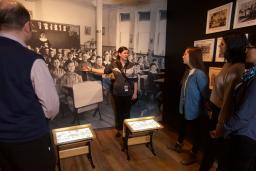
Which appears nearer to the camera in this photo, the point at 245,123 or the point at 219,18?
the point at 245,123

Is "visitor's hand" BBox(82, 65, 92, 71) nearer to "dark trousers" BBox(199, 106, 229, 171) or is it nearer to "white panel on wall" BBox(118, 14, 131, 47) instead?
"white panel on wall" BBox(118, 14, 131, 47)

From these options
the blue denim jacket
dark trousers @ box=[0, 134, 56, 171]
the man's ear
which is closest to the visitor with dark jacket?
the blue denim jacket

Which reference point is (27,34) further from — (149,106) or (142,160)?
(149,106)

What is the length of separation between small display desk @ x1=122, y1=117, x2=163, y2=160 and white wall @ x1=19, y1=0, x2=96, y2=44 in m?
1.69

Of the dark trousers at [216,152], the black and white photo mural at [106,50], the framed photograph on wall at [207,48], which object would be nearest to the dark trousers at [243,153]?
the dark trousers at [216,152]

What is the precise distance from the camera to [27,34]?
44.3 inches

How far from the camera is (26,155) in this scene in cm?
111

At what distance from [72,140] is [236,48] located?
1.95m

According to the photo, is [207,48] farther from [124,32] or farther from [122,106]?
[122,106]

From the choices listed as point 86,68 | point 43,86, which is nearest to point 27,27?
point 43,86

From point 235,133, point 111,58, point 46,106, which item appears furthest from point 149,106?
point 46,106

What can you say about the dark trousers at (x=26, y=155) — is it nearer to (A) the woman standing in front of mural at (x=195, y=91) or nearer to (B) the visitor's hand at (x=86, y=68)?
(A) the woman standing in front of mural at (x=195, y=91)

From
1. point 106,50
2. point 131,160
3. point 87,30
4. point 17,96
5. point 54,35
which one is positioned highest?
A: point 87,30

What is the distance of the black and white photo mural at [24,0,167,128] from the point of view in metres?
3.06
